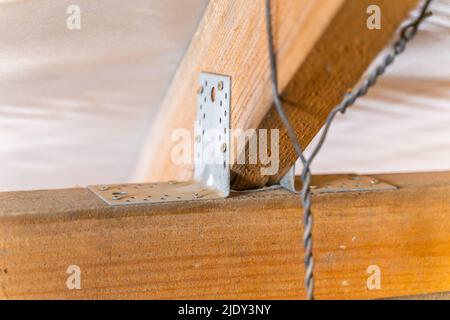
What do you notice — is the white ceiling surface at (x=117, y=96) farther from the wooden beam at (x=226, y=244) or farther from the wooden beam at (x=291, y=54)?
the wooden beam at (x=226, y=244)

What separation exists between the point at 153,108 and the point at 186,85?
0.69 ft

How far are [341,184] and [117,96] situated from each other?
0.44 metres

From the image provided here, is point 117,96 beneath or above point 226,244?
above

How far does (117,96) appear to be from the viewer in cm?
114

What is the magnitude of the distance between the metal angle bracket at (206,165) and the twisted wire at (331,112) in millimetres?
105

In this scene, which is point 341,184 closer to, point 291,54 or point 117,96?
point 291,54

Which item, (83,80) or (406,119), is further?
(406,119)

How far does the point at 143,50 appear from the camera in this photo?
3.34 ft

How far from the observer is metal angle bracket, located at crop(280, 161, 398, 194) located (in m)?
0.85

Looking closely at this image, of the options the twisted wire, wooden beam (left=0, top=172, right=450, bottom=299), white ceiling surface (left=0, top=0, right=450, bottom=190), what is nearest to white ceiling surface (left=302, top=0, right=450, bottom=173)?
white ceiling surface (left=0, top=0, right=450, bottom=190)

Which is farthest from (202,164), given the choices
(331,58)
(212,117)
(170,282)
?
(331,58)

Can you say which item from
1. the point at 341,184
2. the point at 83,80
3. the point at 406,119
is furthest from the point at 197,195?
the point at 406,119

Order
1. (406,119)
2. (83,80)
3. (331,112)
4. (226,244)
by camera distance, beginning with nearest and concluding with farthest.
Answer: (331,112) < (226,244) < (83,80) < (406,119)
